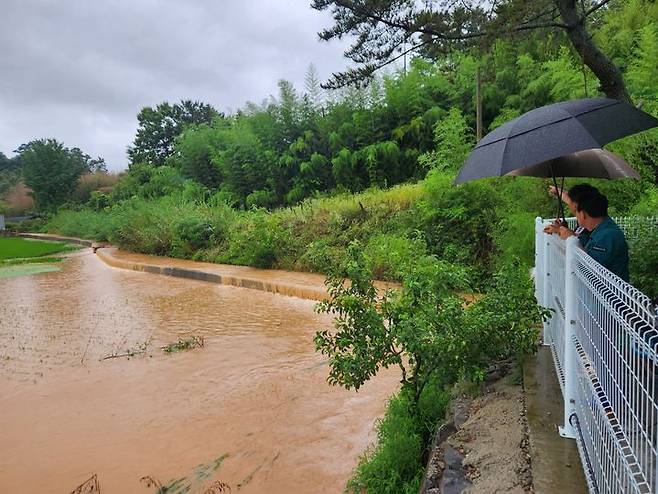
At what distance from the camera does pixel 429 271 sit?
325 cm

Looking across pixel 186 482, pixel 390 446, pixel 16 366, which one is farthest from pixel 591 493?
pixel 16 366

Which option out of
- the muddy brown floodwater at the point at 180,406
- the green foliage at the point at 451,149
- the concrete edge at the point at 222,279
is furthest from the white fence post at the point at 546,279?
the green foliage at the point at 451,149

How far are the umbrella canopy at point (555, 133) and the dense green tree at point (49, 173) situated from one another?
3387cm

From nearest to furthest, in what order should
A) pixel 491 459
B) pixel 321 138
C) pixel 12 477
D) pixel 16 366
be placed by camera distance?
1. pixel 491 459
2. pixel 12 477
3. pixel 16 366
4. pixel 321 138

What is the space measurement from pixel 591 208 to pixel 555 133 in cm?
49

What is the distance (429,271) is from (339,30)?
2.09 metres

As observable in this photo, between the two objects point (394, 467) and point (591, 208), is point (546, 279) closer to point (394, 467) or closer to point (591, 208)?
point (591, 208)

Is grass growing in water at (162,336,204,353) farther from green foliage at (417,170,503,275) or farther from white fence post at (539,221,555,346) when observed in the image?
white fence post at (539,221,555,346)

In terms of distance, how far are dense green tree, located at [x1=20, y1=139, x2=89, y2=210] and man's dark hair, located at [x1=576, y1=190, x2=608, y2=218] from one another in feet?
112

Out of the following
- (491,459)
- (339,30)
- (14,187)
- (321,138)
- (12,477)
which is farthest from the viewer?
(14,187)

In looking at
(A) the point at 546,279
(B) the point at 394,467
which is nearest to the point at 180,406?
(B) the point at 394,467

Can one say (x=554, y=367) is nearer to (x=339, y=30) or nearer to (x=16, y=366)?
(x=339, y=30)

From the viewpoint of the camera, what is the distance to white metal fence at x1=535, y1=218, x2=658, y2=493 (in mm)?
1288

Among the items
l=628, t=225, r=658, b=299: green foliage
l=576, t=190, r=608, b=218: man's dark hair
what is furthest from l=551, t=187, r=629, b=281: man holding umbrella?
l=628, t=225, r=658, b=299: green foliage
